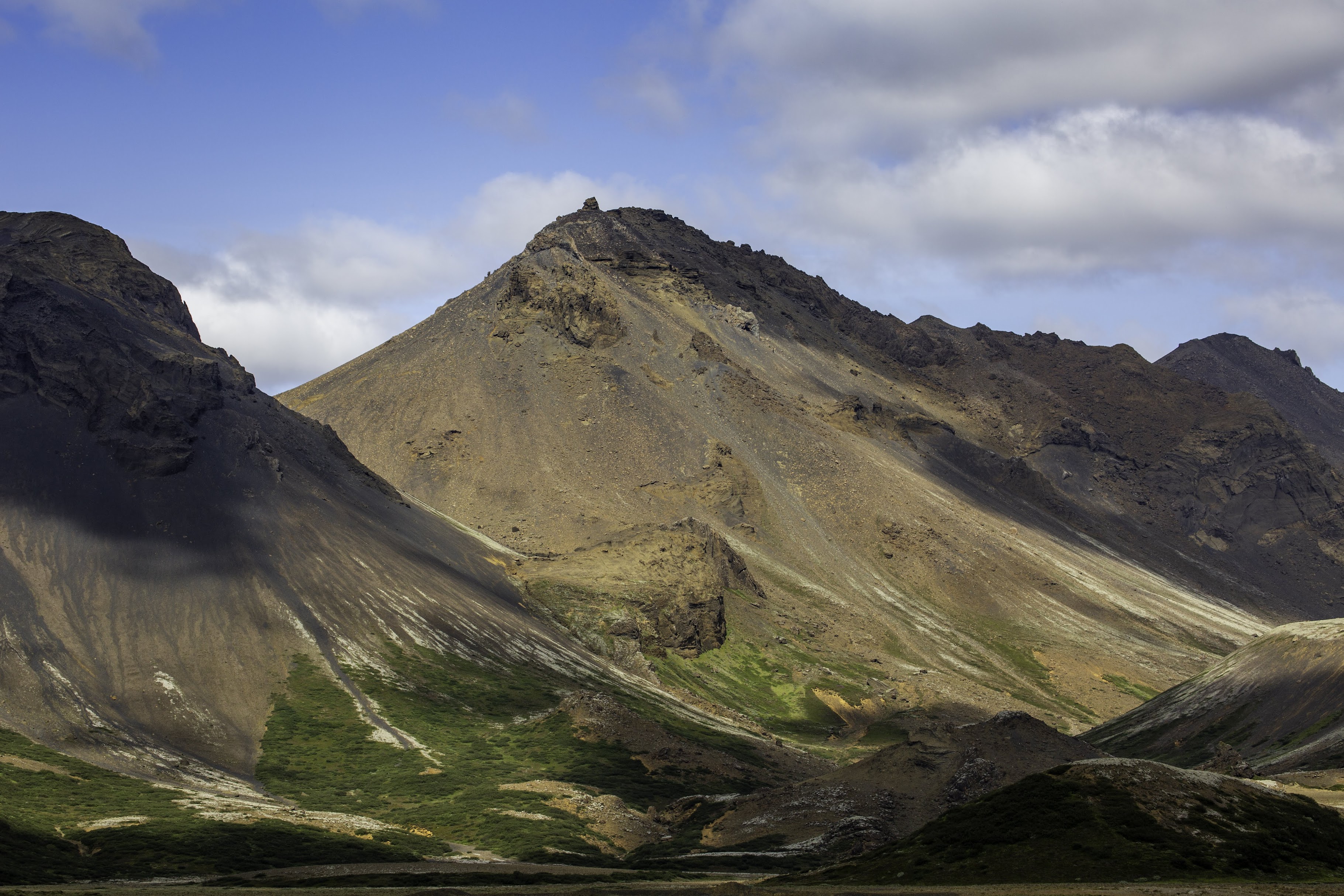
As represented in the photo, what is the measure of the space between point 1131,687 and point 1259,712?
61.4 metres

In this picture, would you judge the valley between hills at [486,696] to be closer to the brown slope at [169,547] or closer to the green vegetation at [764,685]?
the brown slope at [169,547]

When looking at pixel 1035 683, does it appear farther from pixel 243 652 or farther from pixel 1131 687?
pixel 243 652

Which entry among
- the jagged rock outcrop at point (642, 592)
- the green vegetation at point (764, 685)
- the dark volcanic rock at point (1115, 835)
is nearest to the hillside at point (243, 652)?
the jagged rock outcrop at point (642, 592)

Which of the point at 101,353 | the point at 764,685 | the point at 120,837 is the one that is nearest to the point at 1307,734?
the point at 764,685

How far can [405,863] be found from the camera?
245 ft

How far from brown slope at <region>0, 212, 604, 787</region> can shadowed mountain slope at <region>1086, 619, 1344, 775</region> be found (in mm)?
71045

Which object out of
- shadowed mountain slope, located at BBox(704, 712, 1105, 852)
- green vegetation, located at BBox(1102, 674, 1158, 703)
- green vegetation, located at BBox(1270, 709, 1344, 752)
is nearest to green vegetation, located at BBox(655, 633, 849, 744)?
green vegetation, located at BBox(1102, 674, 1158, 703)

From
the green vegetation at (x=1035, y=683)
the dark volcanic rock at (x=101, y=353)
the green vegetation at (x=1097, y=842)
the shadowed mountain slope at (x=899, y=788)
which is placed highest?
the dark volcanic rock at (x=101, y=353)

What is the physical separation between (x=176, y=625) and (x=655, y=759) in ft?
175

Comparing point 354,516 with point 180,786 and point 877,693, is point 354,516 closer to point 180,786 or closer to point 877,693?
point 180,786

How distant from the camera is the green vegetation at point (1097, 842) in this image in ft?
170

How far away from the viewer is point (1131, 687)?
599ft

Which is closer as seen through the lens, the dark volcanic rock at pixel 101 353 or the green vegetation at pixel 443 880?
the green vegetation at pixel 443 880

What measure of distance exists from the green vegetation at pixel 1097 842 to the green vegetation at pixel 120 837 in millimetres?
35599
